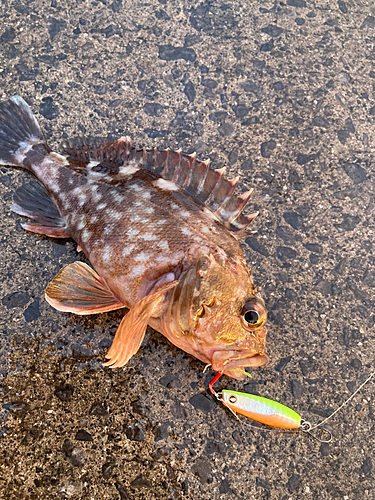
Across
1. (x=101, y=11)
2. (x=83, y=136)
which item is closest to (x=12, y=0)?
(x=101, y=11)

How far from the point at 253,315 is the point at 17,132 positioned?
2603mm

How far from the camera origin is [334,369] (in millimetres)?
3354

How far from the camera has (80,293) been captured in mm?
3002

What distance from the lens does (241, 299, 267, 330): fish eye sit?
2623 mm

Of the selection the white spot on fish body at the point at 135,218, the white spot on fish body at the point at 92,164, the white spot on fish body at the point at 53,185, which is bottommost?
the white spot on fish body at the point at 53,185

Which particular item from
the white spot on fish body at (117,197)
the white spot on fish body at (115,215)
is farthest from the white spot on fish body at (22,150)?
the white spot on fish body at (115,215)

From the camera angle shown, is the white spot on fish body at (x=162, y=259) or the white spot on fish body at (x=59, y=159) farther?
the white spot on fish body at (x=59, y=159)

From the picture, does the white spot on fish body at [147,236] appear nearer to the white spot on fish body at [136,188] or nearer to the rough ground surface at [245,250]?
the white spot on fish body at [136,188]

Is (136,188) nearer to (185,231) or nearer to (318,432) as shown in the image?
(185,231)

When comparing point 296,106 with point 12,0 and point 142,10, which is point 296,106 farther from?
point 12,0

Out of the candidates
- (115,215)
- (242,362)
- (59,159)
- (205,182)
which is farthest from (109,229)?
(242,362)

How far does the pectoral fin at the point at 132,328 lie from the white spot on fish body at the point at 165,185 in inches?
31.9

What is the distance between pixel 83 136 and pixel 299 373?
2.82m

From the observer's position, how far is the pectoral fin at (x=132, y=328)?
265 centimetres
